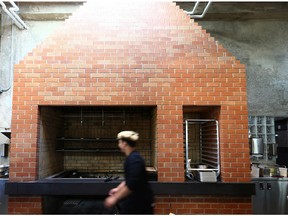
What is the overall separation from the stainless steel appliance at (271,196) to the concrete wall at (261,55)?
196 centimetres

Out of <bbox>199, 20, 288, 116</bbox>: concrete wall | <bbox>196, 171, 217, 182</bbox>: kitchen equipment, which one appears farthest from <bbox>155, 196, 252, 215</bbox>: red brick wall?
<bbox>199, 20, 288, 116</bbox>: concrete wall

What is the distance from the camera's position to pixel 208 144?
17.4 feet

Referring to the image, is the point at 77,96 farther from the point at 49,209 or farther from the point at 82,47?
the point at 49,209

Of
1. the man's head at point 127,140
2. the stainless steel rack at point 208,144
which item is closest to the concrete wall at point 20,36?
the stainless steel rack at point 208,144

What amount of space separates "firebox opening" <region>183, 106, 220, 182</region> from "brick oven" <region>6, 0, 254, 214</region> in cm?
12

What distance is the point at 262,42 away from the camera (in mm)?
7094

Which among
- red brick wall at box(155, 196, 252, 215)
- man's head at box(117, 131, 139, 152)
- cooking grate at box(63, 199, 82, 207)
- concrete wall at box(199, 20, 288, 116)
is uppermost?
concrete wall at box(199, 20, 288, 116)

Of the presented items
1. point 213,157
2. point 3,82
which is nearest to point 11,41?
point 3,82

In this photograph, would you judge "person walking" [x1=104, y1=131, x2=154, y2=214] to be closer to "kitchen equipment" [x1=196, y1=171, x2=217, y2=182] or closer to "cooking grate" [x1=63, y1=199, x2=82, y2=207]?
"kitchen equipment" [x1=196, y1=171, x2=217, y2=182]

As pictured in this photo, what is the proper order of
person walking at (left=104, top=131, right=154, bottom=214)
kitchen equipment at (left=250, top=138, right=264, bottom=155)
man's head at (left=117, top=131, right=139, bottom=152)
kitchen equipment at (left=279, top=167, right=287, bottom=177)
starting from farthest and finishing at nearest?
kitchen equipment at (left=250, top=138, right=264, bottom=155) → kitchen equipment at (left=279, top=167, right=287, bottom=177) → man's head at (left=117, top=131, right=139, bottom=152) → person walking at (left=104, top=131, right=154, bottom=214)

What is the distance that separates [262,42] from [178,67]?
3820 millimetres

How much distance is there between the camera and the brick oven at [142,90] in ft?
14.1

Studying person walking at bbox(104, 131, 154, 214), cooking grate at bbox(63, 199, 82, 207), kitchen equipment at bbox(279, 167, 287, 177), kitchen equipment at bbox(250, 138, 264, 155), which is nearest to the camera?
person walking at bbox(104, 131, 154, 214)

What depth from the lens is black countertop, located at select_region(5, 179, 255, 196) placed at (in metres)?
4.20
